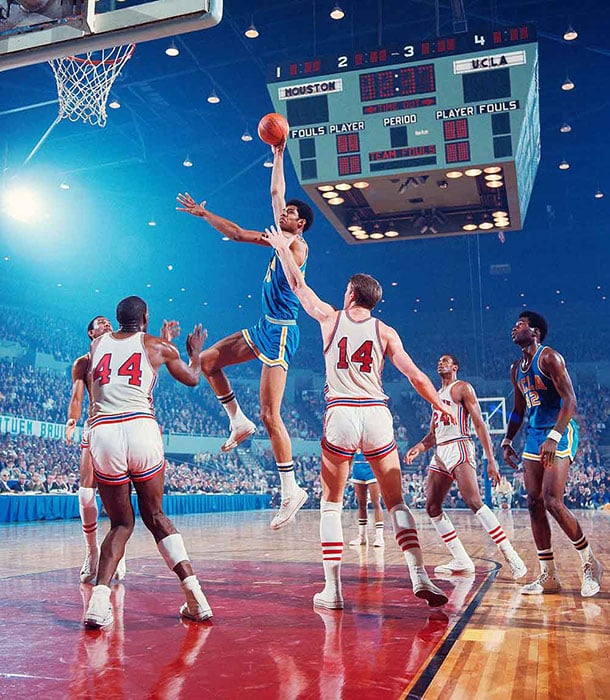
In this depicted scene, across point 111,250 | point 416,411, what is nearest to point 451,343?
point 416,411

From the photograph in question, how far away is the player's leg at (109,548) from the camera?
372 centimetres

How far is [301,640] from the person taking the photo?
11.4 feet

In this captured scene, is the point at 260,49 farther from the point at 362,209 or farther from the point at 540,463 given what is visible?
the point at 540,463

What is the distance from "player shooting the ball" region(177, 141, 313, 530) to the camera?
5.05 metres

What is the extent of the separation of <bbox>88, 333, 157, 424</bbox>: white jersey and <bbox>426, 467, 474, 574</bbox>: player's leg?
3234 millimetres

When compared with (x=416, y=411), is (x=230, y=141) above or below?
above

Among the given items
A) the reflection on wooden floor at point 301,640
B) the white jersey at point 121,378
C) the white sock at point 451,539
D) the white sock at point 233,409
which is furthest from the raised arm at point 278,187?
the white sock at point 451,539

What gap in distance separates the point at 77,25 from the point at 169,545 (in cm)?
341

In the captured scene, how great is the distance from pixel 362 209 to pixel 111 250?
18.0 m

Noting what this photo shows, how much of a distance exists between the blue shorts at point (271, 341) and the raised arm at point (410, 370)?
981 millimetres

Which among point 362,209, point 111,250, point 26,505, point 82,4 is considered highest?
point 111,250

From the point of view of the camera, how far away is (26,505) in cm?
1438

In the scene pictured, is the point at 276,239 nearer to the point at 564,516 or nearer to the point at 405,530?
the point at 405,530

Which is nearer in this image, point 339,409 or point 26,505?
point 339,409
